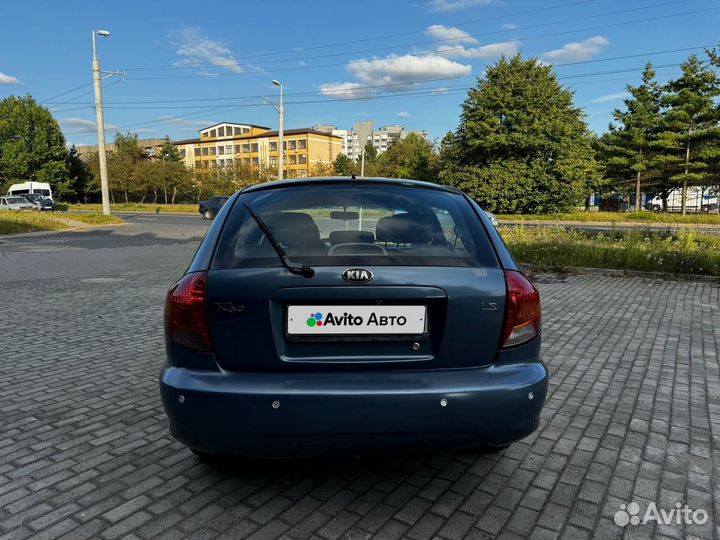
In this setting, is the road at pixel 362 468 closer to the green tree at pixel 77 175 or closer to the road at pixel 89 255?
the road at pixel 89 255

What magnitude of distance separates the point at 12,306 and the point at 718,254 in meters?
12.4

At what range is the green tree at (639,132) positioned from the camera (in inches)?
1548

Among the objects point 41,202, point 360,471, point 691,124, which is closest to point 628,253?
point 360,471

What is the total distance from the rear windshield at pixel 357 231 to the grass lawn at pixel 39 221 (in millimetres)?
24477

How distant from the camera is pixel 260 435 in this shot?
6.97 ft

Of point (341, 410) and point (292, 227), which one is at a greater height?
point (292, 227)

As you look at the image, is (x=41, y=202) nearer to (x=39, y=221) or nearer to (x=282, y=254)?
(x=39, y=221)

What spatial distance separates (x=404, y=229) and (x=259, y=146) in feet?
378

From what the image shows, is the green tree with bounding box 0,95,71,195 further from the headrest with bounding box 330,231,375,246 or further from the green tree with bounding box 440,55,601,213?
the headrest with bounding box 330,231,375,246

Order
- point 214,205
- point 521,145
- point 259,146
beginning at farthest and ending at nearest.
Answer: point 259,146, point 521,145, point 214,205

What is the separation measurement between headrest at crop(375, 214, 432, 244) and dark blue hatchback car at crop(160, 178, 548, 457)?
0.14 meters

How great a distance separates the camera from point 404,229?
2.56m

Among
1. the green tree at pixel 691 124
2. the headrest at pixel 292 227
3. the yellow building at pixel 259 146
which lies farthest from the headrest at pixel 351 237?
the yellow building at pixel 259 146

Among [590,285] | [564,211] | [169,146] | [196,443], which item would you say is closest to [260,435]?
[196,443]
